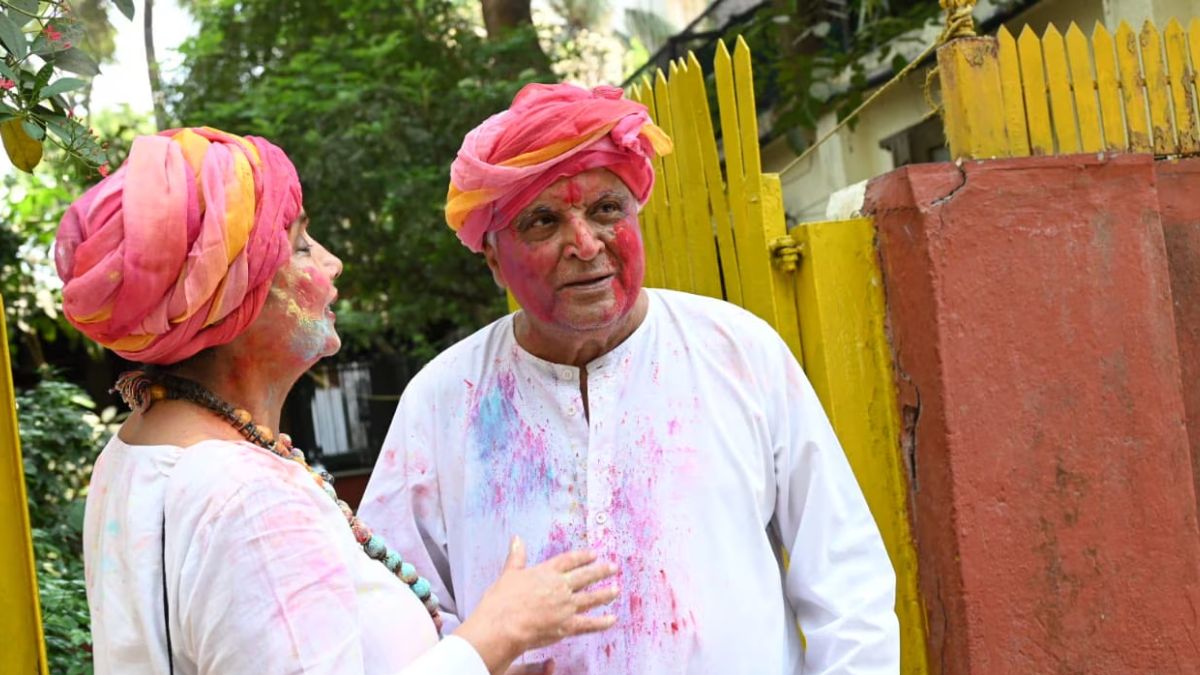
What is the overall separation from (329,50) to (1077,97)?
907 centimetres

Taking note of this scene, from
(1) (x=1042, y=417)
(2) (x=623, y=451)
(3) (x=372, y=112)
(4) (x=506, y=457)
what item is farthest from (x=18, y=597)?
(3) (x=372, y=112)

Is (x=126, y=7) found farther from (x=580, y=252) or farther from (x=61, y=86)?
(x=580, y=252)

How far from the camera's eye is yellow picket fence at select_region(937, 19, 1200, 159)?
145 inches

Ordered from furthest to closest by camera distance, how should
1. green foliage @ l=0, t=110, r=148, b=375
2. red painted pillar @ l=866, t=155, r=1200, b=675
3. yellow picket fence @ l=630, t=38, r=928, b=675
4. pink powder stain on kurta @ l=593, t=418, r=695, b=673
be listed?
green foliage @ l=0, t=110, r=148, b=375 → yellow picket fence @ l=630, t=38, r=928, b=675 → red painted pillar @ l=866, t=155, r=1200, b=675 → pink powder stain on kurta @ l=593, t=418, r=695, b=673

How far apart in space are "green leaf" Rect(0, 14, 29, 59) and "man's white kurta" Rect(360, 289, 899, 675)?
1102mm

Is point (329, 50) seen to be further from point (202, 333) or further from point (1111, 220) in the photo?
point (202, 333)

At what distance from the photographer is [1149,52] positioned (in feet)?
12.7

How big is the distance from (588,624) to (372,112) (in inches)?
376

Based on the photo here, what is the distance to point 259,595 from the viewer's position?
183 centimetres

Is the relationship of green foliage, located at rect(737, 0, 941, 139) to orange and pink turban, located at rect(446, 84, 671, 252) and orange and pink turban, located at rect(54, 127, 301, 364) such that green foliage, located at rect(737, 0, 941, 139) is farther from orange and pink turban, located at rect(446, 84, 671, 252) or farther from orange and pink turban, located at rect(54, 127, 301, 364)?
orange and pink turban, located at rect(54, 127, 301, 364)

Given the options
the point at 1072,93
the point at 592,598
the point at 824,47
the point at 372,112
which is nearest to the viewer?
the point at 592,598

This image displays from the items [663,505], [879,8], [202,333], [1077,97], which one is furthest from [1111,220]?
[879,8]

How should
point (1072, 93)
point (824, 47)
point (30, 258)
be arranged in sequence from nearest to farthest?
1. point (1072, 93)
2. point (30, 258)
3. point (824, 47)

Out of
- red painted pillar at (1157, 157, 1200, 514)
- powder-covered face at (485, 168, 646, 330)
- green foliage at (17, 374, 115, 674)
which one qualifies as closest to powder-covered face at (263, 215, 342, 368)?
powder-covered face at (485, 168, 646, 330)
